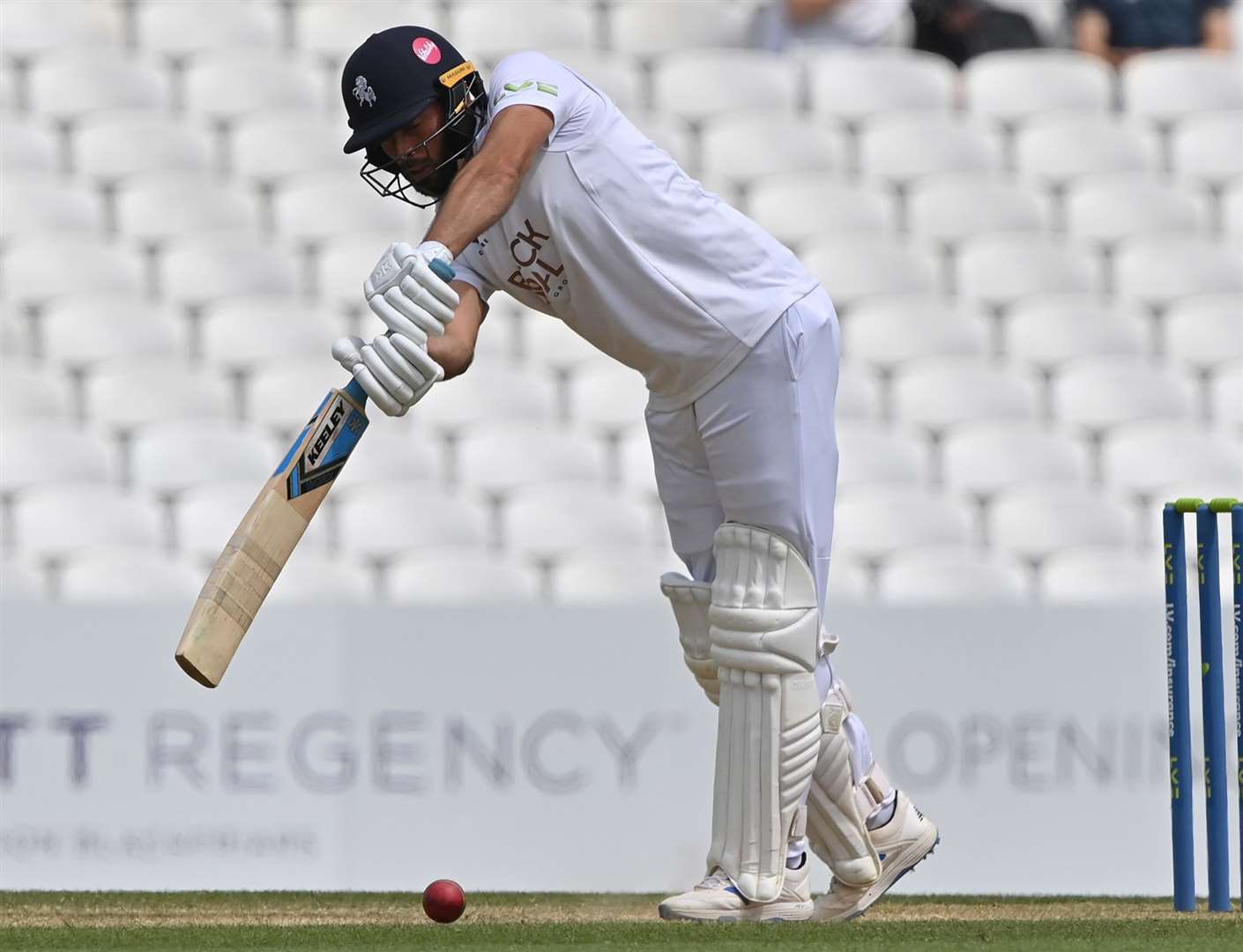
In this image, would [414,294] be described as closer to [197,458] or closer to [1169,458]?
[197,458]

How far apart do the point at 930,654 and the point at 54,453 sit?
254 cm

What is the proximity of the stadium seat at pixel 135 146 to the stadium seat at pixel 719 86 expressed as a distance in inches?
61.6

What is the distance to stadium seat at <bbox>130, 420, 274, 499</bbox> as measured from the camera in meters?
5.49

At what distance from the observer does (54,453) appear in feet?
18.1

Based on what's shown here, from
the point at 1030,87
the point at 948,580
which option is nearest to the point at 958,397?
the point at 948,580

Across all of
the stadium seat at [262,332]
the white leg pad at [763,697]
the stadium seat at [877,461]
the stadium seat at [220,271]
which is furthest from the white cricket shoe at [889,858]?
the stadium seat at [220,271]

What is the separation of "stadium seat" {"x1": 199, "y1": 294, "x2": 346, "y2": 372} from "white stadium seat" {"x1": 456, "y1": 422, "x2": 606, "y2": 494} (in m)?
0.63

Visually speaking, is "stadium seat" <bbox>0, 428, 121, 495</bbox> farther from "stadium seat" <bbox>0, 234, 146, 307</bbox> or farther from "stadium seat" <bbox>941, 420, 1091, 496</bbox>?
"stadium seat" <bbox>941, 420, 1091, 496</bbox>

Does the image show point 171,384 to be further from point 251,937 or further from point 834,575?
point 251,937

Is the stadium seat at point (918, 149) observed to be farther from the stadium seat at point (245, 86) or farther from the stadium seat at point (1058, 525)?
the stadium seat at point (245, 86)

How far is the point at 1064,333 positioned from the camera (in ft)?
20.4

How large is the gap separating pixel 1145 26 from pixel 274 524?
5.38 meters

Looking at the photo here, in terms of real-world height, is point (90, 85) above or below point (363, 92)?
above

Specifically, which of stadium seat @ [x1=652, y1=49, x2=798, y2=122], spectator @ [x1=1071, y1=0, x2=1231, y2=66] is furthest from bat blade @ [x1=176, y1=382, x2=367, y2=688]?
spectator @ [x1=1071, y1=0, x2=1231, y2=66]
